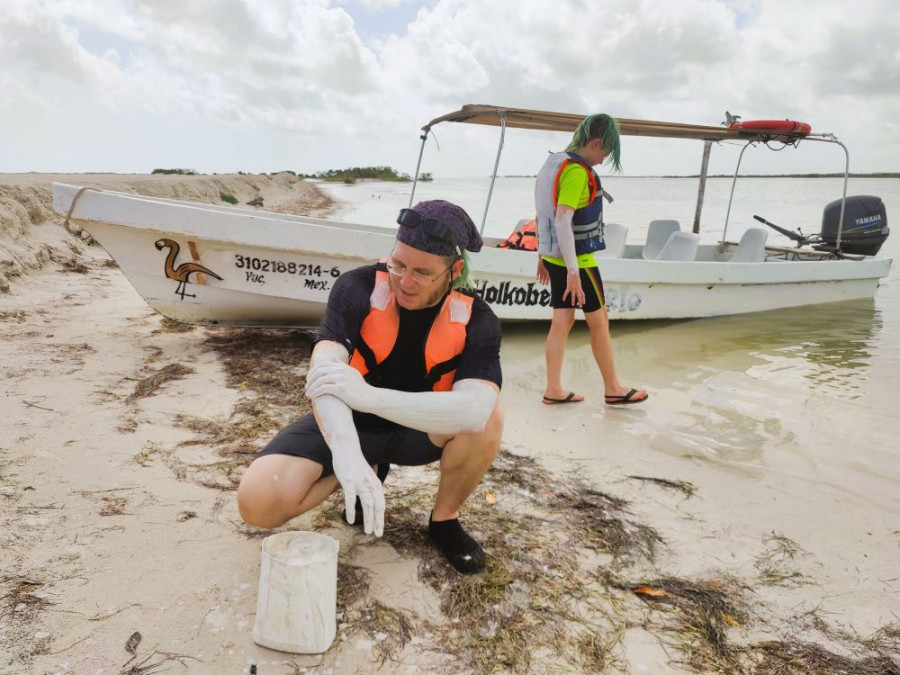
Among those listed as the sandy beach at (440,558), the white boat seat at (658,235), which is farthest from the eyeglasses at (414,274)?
the white boat seat at (658,235)

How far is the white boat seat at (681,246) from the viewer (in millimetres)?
7352

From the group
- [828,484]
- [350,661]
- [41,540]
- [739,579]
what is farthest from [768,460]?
[41,540]

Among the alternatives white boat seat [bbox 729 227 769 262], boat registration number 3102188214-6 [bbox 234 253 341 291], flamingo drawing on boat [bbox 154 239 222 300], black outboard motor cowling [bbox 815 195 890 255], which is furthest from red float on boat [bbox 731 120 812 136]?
flamingo drawing on boat [bbox 154 239 222 300]

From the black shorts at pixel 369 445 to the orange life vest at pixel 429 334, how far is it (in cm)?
21

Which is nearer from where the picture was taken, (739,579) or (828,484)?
(739,579)

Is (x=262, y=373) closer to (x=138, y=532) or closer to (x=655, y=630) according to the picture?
(x=138, y=532)

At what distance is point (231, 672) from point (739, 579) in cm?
177

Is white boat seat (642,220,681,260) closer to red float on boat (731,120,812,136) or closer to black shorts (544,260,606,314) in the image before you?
red float on boat (731,120,812,136)

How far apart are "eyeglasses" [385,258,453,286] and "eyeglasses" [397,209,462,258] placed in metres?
0.12

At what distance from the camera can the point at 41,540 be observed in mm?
2115

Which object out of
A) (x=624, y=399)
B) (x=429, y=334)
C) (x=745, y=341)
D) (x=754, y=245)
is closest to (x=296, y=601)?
(x=429, y=334)

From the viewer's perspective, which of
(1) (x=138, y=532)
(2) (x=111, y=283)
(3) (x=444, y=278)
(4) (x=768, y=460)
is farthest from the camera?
(2) (x=111, y=283)

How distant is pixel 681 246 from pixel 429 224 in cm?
622

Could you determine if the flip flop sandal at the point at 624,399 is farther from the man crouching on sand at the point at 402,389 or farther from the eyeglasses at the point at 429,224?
the eyeglasses at the point at 429,224
